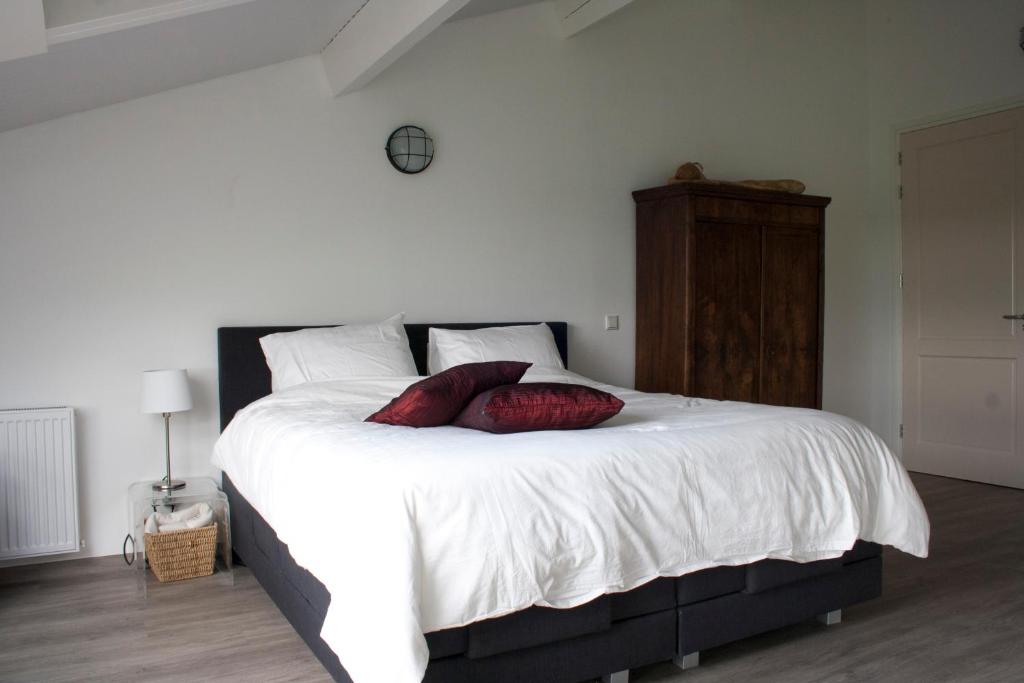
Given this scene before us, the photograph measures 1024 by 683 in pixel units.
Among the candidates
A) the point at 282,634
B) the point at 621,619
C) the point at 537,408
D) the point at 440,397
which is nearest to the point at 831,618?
the point at 621,619

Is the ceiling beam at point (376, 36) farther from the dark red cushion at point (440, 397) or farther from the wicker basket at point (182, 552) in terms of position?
the wicker basket at point (182, 552)

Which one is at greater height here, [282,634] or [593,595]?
[593,595]

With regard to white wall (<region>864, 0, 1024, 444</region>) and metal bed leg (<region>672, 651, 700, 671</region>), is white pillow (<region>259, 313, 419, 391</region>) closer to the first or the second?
metal bed leg (<region>672, 651, 700, 671</region>)

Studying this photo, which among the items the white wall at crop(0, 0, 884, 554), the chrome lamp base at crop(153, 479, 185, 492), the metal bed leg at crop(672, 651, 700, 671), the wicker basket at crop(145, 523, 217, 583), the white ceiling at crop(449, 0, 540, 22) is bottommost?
the metal bed leg at crop(672, 651, 700, 671)

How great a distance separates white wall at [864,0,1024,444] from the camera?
5203mm

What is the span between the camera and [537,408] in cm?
252

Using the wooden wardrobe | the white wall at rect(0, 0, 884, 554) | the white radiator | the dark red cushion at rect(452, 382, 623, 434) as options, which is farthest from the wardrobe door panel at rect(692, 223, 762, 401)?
the white radiator

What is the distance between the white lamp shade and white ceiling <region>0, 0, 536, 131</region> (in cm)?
115

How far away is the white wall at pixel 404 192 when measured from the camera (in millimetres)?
3676

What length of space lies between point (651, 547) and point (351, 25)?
2.62 meters

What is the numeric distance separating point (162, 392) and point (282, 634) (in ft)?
4.20

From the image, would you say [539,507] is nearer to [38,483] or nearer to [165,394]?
[165,394]

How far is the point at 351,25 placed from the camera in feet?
12.1

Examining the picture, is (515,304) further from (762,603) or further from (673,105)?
(762,603)
